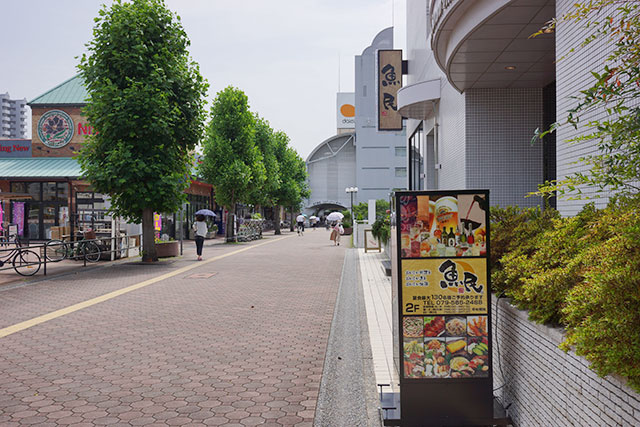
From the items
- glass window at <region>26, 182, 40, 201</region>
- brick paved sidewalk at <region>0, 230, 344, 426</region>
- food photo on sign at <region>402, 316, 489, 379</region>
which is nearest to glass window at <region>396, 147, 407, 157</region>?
glass window at <region>26, 182, 40, 201</region>

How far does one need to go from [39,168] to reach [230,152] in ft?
36.8

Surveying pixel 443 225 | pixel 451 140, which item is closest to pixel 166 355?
pixel 443 225

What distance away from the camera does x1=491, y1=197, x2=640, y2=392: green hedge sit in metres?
2.50

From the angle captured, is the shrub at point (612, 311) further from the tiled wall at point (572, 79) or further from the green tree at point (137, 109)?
the green tree at point (137, 109)

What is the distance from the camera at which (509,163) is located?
11.6 m

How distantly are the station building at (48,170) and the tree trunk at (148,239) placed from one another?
12557 millimetres

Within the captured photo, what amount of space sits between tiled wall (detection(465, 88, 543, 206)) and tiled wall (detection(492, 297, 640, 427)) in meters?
7.42

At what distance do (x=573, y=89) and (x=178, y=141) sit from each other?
15824 millimetres

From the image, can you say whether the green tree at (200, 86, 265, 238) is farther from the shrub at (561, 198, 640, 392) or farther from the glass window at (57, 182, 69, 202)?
the shrub at (561, 198, 640, 392)

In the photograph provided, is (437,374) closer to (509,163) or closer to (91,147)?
(509,163)

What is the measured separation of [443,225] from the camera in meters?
4.12

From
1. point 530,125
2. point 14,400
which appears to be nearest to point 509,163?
point 530,125

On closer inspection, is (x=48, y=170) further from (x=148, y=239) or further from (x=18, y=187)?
(x=148, y=239)

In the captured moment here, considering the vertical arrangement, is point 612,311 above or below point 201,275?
above
